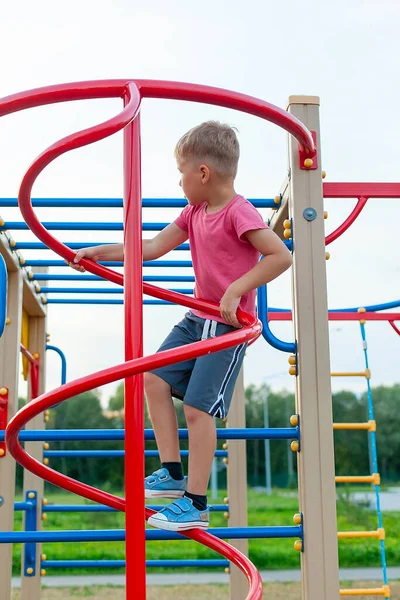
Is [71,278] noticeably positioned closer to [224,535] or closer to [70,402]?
[224,535]

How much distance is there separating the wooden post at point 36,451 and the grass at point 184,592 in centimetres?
503

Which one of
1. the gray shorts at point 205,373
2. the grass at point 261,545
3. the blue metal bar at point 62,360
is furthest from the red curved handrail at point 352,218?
the grass at point 261,545

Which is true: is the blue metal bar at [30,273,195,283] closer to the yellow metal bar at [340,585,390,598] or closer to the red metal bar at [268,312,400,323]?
the red metal bar at [268,312,400,323]

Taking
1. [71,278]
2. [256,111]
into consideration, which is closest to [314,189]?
[256,111]

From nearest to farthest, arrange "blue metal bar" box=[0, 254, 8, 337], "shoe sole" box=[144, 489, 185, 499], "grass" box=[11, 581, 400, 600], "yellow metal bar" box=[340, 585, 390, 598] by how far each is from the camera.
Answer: "shoe sole" box=[144, 489, 185, 499]
"blue metal bar" box=[0, 254, 8, 337]
"yellow metal bar" box=[340, 585, 390, 598]
"grass" box=[11, 581, 400, 600]

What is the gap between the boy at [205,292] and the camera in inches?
83.5

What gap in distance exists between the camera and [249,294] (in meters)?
2.35

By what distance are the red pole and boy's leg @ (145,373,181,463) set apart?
55cm

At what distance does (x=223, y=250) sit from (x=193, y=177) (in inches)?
9.7

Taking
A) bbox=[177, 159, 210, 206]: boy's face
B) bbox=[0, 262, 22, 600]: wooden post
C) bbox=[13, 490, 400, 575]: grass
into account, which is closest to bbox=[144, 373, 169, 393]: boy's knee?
bbox=[177, 159, 210, 206]: boy's face

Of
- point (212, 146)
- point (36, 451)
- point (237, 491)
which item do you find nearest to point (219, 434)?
point (212, 146)

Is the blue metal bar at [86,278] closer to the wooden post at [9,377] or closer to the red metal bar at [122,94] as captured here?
the wooden post at [9,377]

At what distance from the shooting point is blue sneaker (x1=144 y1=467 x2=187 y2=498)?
2193 millimetres

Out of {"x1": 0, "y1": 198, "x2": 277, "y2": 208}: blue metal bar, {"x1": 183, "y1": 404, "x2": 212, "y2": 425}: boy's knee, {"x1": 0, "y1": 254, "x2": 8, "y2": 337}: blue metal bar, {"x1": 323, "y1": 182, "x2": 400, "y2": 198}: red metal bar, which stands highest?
{"x1": 0, "y1": 198, "x2": 277, "y2": 208}: blue metal bar
